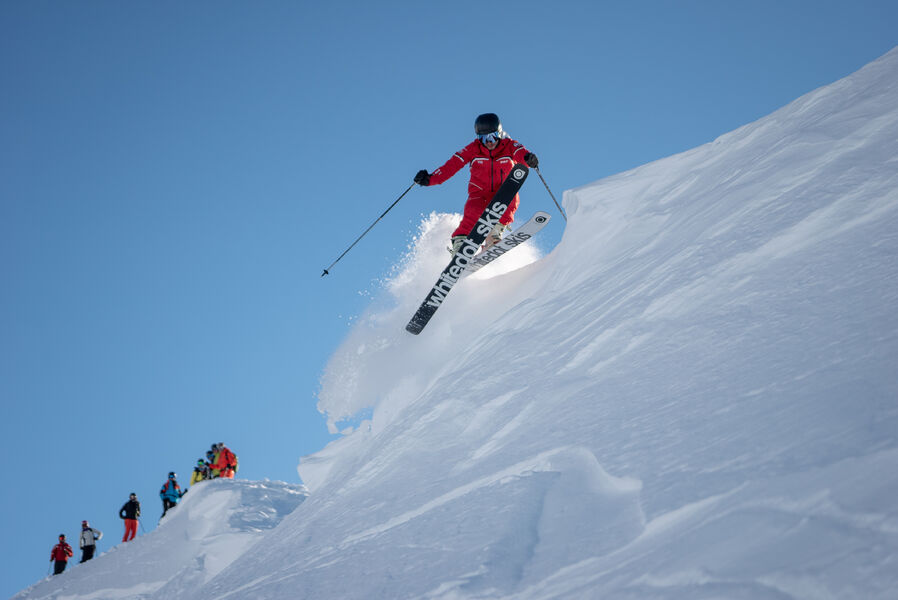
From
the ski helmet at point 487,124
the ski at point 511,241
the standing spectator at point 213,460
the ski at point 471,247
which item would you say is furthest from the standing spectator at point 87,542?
the ski helmet at point 487,124

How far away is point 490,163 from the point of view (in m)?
7.78

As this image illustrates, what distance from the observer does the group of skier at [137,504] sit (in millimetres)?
11664

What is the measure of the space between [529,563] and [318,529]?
1.73m

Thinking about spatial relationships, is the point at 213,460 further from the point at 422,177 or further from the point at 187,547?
the point at 422,177

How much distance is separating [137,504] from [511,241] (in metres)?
10.4

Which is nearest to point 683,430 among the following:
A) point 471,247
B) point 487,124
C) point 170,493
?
point 471,247

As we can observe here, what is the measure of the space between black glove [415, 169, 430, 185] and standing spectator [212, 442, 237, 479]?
800cm

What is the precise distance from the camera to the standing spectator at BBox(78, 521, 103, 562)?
38.6 feet

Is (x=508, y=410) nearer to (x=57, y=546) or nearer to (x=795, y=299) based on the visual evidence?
(x=795, y=299)

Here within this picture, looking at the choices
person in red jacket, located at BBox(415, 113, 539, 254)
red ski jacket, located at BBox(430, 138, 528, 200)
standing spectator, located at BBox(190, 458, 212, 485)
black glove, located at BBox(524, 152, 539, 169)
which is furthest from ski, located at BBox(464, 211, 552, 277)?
standing spectator, located at BBox(190, 458, 212, 485)

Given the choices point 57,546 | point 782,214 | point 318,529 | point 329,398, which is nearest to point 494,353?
point 318,529

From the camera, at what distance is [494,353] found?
445 cm

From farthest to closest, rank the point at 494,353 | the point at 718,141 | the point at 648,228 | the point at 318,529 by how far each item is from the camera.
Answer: the point at 718,141 → the point at 648,228 → the point at 494,353 → the point at 318,529

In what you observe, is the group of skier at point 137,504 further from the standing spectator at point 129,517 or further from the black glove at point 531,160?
the black glove at point 531,160
